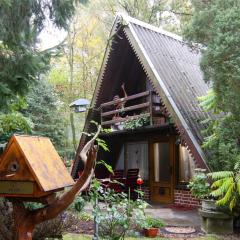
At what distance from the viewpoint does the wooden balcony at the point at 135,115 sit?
10.8 meters

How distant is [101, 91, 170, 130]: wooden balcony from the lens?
1082 centimetres

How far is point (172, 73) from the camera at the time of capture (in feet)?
37.1

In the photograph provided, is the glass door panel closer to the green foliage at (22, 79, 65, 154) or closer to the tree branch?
the green foliage at (22, 79, 65, 154)

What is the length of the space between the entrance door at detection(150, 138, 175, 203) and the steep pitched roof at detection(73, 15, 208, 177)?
183 centimetres

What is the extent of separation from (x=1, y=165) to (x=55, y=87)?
64.6 ft

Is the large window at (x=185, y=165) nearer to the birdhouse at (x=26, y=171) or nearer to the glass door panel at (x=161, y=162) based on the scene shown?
the glass door panel at (x=161, y=162)

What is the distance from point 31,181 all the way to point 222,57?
501cm

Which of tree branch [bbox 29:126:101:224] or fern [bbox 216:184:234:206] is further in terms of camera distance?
fern [bbox 216:184:234:206]

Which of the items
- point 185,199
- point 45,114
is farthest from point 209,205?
point 45,114

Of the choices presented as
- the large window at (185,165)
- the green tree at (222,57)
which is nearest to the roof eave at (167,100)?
the green tree at (222,57)

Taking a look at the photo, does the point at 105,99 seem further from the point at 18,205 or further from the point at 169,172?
the point at 18,205

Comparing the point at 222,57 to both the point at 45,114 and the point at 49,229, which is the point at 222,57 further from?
the point at 45,114

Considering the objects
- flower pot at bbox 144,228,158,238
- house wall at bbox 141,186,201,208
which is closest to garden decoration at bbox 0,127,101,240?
flower pot at bbox 144,228,158,238

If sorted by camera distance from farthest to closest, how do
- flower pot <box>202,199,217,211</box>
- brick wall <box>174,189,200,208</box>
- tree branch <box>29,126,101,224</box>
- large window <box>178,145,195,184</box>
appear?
1. large window <box>178,145,195,184</box>
2. brick wall <box>174,189,200,208</box>
3. flower pot <box>202,199,217,211</box>
4. tree branch <box>29,126,101,224</box>
